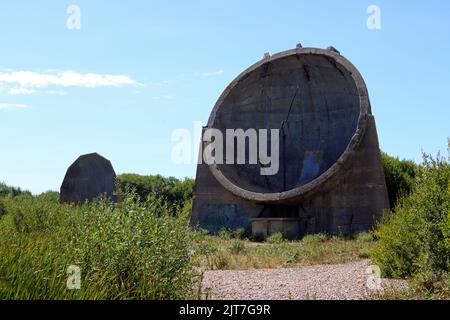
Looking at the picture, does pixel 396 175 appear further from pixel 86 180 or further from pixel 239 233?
pixel 86 180

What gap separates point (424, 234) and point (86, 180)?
17953 mm

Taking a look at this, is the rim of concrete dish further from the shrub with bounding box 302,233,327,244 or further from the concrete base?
the shrub with bounding box 302,233,327,244

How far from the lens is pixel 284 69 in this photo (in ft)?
71.4

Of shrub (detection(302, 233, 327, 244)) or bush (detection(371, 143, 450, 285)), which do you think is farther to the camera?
shrub (detection(302, 233, 327, 244))

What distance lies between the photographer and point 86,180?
25281 millimetres

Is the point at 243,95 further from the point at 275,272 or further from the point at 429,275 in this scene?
the point at 429,275

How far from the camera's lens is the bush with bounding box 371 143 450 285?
9133 millimetres

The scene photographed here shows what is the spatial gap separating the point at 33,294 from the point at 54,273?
38 centimetres

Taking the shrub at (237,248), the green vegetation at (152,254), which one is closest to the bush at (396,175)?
the shrub at (237,248)

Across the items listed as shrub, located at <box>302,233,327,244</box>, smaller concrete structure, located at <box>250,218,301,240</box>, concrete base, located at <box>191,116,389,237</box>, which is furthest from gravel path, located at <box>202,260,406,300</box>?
smaller concrete structure, located at <box>250,218,301,240</box>

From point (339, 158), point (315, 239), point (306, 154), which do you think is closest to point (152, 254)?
point (315, 239)

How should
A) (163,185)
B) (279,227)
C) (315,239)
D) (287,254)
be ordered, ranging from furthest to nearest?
(163,185) < (279,227) < (315,239) < (287,254)

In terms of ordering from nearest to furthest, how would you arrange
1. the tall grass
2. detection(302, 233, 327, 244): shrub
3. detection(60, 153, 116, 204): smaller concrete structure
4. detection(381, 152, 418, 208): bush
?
1. the tall grass
2. detection(302, 233, 327, 244): shrub
3. detection(381, 152, 418, 208): bush
4. detection(60, 153, 116, 204): smaller concrete structure

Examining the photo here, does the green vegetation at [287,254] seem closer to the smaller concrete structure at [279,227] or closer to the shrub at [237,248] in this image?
the shrub at [237,248]
